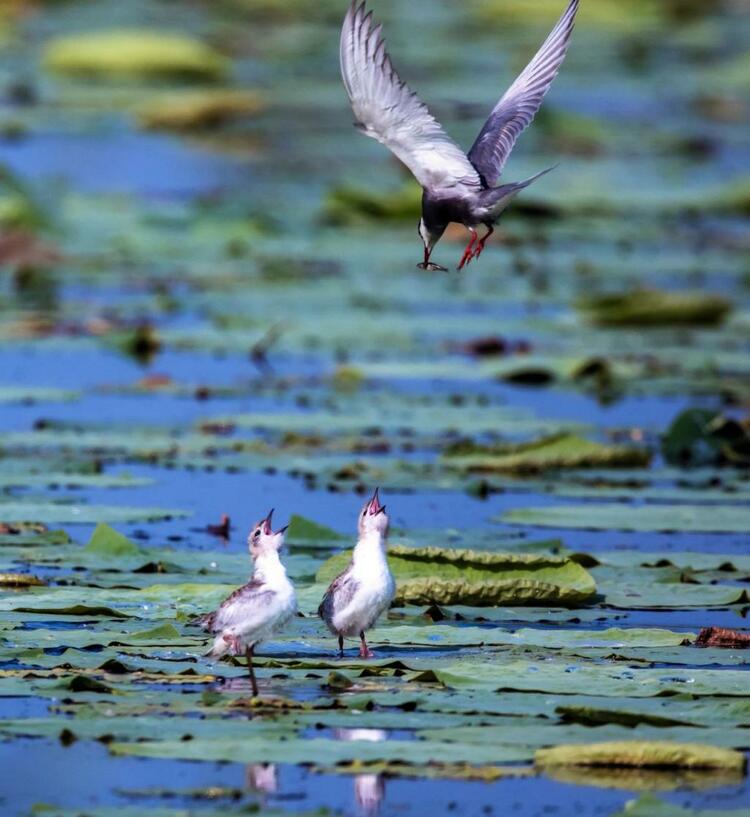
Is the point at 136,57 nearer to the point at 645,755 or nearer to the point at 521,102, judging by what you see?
the point at 521,102

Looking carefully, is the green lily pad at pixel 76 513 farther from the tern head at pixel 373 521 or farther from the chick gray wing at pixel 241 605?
the chick gray wing at pixel 241 605

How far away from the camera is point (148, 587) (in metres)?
6.43

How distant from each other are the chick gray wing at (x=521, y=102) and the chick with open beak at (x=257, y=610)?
1.26 meters

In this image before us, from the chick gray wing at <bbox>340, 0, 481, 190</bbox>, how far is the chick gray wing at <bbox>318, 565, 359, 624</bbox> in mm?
1030

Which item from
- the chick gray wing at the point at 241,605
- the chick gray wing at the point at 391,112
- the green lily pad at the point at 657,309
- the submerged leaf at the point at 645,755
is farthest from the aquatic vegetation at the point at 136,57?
the submerged leaf at the point at 645,755

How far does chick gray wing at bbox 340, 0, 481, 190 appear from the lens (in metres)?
5.61

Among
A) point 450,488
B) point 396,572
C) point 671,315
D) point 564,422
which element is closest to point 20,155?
point 671,315

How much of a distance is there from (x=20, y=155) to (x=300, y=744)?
16336mm

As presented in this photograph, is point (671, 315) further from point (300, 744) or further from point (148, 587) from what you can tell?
point (300, 744)

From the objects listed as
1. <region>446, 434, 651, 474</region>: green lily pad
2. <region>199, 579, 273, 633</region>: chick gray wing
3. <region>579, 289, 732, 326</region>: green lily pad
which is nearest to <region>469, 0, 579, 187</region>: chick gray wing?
<region>199, 579, 273, 633</region>: chick gray wing

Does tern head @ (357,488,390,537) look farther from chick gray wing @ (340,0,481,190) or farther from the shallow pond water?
chick gray wing @ (340,0,481,190)

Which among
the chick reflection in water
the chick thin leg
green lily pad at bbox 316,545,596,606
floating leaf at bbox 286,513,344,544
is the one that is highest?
the chick reflection in water

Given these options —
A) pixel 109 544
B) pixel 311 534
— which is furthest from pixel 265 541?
pixel 311 534

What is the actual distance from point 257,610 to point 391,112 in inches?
52.5
